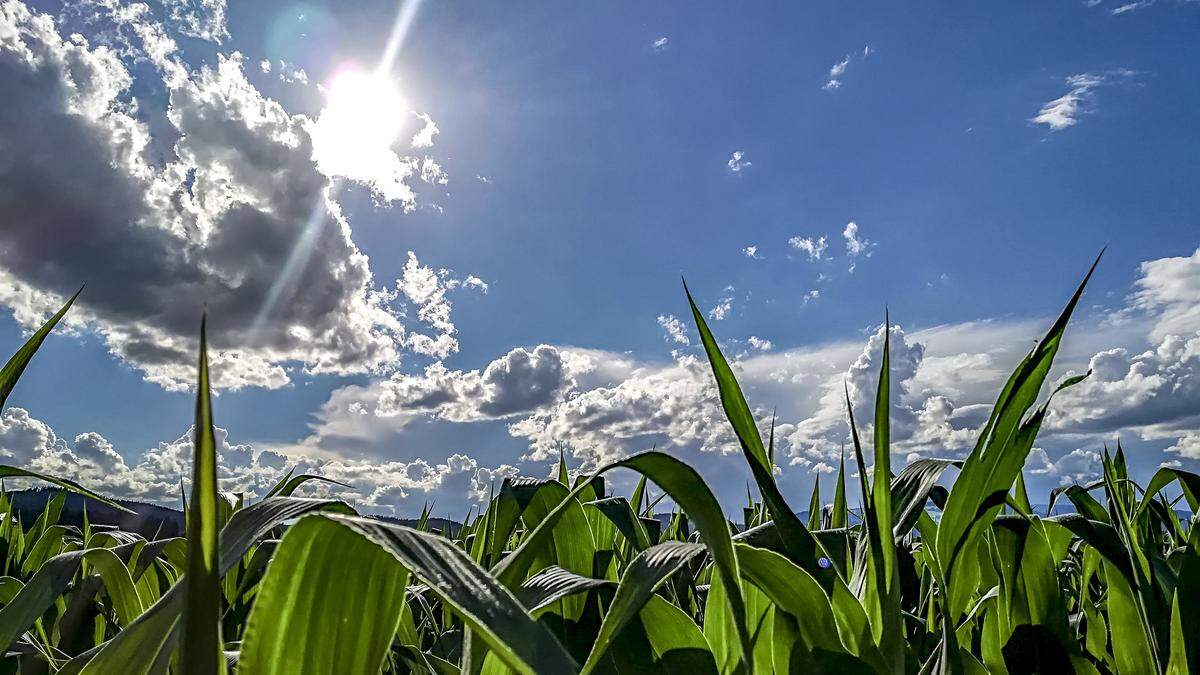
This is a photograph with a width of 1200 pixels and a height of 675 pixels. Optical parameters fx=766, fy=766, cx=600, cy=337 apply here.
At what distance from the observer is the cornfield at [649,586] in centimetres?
35

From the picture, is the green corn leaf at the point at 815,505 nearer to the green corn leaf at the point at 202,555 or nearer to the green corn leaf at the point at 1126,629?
the green corn leaf at the point at 1126,629

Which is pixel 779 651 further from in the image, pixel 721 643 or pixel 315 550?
pixel 315 550

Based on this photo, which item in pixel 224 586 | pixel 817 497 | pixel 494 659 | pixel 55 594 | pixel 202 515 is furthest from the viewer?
pixel 817 497

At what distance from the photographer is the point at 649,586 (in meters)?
0.45

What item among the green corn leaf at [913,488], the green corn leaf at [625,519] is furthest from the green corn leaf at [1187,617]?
the green corn leaf at [625,519]

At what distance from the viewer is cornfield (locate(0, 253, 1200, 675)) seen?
346 millimetres

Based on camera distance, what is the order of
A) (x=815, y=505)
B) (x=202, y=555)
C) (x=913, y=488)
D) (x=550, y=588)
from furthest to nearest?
(x=815, y=505), (x=913, y=488), (x=550, y=588), (x=202, y=555)

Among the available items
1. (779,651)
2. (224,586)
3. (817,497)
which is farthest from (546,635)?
(817,497)

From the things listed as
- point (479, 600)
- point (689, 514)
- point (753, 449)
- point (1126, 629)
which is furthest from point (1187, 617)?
point (479, 600)

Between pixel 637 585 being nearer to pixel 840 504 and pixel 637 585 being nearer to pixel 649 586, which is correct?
pixel 649 586

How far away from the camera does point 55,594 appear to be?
0.68 m

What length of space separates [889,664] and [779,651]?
88 millimetres

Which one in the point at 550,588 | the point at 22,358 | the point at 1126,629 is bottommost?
the point at 1126,629

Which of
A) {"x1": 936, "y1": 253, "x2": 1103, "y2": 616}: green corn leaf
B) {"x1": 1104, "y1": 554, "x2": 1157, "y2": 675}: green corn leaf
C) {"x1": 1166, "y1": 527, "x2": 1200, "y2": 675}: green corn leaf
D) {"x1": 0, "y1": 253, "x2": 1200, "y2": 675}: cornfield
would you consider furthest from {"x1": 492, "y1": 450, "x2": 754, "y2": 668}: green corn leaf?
{"x1": 1104, "y1": 554, "x2": 1157, "y2": 675}: green corn leaf
